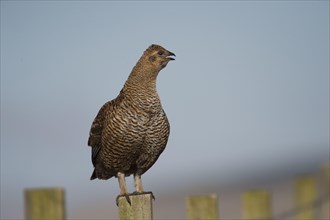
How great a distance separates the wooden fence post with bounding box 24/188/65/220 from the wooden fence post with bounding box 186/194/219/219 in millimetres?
1464

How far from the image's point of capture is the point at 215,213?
20.4 ft

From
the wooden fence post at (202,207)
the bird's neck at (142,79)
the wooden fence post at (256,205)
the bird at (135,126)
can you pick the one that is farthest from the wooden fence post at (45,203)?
the bird's neck at (142,79)

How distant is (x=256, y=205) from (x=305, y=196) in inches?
55.3

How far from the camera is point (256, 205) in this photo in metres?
6.95

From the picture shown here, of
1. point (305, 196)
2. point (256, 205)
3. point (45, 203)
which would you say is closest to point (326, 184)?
point (305, 196)

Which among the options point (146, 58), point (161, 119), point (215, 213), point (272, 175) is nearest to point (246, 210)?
point (215, 213)

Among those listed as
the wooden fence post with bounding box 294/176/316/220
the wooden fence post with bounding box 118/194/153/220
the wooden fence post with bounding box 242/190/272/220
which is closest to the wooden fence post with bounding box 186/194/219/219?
the wooden fence post with bounding box 118/194/153/220

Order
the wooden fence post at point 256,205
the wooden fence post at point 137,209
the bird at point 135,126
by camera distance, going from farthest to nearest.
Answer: the bird at point 135,126, the wooden fence post at point 256,205, the wooden fence post at point 137,209

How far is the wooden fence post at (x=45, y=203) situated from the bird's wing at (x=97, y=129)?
3269 millimetres

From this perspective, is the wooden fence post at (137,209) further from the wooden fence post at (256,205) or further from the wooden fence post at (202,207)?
the wooden fence post at (256,205)

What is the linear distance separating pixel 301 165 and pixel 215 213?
79.4 m

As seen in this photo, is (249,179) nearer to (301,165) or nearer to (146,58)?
(301,165)

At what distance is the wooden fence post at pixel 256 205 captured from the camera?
6.94 metres

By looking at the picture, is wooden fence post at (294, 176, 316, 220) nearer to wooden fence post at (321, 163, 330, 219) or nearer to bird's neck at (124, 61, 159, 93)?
wooden fence post at (321, 163, 330, 219)
